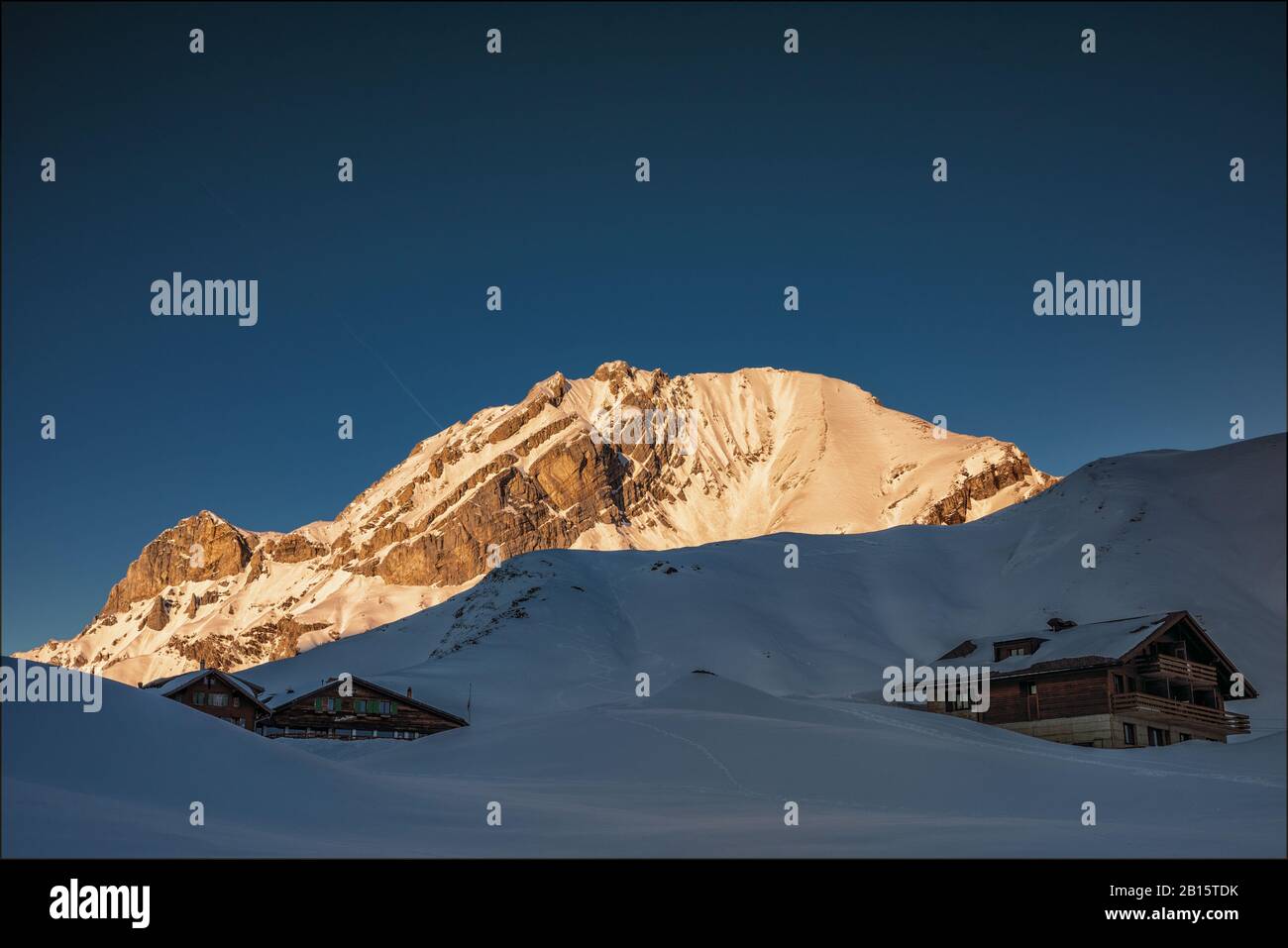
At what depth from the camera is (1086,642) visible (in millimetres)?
53938

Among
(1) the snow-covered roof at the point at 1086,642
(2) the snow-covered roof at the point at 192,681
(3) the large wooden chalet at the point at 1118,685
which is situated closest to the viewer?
(3) the large wooden chalet at the point at 1118,685

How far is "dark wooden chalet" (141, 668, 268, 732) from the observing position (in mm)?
66938

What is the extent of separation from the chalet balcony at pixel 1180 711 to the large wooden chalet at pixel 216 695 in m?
50.8

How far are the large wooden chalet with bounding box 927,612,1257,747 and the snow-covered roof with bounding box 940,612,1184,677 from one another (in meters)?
0.05

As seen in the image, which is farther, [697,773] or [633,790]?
[697,773]

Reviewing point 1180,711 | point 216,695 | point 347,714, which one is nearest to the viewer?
point 1180,711

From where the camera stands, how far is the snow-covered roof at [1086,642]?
5169cm

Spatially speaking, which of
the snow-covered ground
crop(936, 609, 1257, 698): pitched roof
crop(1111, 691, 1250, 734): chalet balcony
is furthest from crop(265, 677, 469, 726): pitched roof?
crop(1111, 691, 1250, 734): chalet balcony

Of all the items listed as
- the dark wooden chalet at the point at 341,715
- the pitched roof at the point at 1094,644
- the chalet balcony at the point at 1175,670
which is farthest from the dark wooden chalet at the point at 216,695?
the chalet balcony at the point at 1175,670

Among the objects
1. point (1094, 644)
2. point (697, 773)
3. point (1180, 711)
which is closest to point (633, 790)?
point (697, 773)

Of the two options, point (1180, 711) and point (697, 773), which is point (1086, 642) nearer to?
point (1180, 711)

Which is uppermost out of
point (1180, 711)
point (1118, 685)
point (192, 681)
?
point (192, 681)

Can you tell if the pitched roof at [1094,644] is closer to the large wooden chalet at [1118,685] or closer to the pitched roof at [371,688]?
the large wooden chalet at [1118,685]
